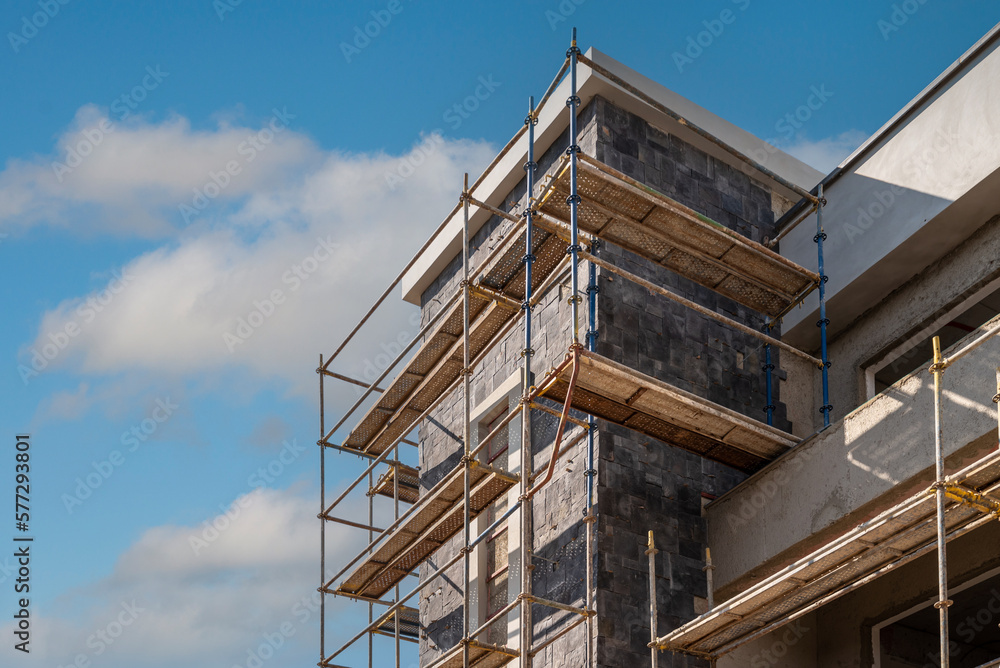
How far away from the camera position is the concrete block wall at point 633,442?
38.0 feet

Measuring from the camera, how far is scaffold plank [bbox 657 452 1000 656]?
30.1ft

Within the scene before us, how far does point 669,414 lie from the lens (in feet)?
37.8

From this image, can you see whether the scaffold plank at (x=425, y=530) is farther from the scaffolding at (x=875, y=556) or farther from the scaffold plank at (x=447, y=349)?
the scaffolding at (x=875, y=556)

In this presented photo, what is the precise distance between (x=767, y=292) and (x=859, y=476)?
2874 millimetres

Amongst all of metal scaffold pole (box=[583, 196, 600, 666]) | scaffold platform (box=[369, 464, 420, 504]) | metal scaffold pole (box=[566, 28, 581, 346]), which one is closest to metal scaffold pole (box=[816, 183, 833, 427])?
metal scaffold pole (box=[583, 196, 600, 666])

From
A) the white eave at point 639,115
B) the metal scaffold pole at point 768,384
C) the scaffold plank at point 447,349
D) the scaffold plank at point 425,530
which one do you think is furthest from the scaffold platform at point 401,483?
the metal scaffold pole at point 768,384

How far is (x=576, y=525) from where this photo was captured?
468 inches

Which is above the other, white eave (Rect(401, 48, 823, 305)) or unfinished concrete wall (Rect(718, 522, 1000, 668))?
white eave (Rect(401, 48, 823, 305))

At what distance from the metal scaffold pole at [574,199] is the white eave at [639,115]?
0.51 metres

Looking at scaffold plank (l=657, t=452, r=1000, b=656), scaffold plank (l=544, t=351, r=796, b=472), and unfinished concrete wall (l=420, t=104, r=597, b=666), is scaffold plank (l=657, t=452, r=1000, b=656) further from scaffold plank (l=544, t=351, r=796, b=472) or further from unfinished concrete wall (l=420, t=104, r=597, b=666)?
scaffold plank (l=544, t=351, r=796, b=472)

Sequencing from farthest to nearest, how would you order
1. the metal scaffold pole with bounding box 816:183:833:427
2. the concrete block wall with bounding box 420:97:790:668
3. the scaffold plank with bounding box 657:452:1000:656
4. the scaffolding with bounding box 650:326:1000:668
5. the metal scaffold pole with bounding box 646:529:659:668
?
the metal scaffold pole with bounding box 816:183:833:427 < the concrete block wall with bounding box 420:97:790:668 < the metal scaffold pole with bounding box 646:529:659:668 < the scaffold plank with bounding box 657:452:1000:656 < the scaffolding with bounding box 650:326:1000:668

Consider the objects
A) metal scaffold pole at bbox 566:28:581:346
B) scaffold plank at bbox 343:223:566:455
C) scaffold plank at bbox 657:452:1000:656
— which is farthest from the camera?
scaffold plank at bbox 343:223:566:455

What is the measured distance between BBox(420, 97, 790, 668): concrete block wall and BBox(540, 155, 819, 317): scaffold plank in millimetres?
352

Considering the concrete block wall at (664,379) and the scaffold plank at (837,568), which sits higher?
the concrete block wall at (664,379)
